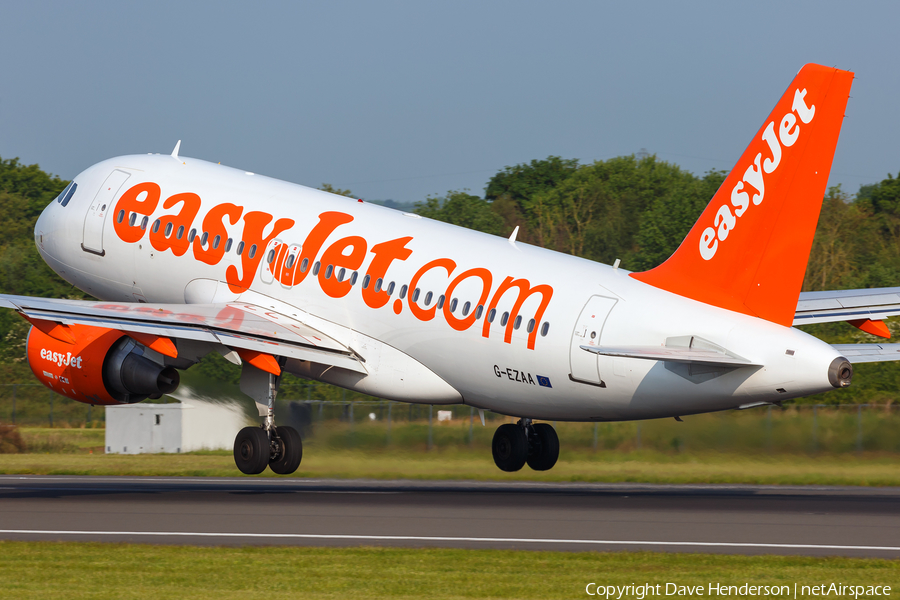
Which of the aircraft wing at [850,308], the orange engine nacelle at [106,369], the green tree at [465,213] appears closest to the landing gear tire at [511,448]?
the aircraft wing at [850,308]

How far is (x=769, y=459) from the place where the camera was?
33.4 metres

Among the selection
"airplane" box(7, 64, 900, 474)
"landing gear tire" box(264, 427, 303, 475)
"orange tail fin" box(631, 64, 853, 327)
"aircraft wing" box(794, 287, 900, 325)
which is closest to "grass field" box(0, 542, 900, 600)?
"airplane" box(7, 64, 900, 474)

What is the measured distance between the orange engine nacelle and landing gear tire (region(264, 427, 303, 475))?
10.2 ft

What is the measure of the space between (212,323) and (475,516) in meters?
8.15

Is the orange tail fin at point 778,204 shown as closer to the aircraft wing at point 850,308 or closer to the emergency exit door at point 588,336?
the emergency exit door at point 588,336

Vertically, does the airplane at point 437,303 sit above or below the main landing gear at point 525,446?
above

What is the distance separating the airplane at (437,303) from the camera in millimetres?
23812

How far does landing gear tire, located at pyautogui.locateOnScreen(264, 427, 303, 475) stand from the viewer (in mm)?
30109

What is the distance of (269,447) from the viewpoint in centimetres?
3003

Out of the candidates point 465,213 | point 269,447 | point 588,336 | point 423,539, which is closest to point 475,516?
point 423,539

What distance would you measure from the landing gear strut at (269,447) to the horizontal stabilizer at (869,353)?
42.2 ft

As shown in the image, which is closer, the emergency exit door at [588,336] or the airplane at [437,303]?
the airplane at [437,303]

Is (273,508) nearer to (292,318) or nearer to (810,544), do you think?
(292,318)
